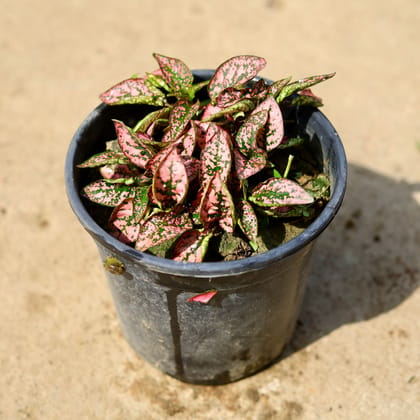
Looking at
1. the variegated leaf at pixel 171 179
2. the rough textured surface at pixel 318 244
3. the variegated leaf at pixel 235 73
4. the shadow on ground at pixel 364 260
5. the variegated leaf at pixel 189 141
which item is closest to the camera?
the variegated leaf at pixel 171 179

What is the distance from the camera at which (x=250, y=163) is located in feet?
4.55

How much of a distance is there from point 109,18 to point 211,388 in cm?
232

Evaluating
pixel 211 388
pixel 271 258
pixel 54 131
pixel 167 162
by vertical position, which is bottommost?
pixel 211 388

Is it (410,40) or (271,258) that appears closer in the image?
(271,258)

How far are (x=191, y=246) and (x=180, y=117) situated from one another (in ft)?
1.19

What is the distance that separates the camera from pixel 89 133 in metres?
1.63

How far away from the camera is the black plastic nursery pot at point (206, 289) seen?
4.34 feet

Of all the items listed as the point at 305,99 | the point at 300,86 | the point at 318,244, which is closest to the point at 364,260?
the point at 318,244

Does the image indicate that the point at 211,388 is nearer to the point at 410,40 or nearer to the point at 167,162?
the point at 167,162

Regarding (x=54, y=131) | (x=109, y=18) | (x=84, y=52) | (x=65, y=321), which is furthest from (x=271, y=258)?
(x=109, y=18)

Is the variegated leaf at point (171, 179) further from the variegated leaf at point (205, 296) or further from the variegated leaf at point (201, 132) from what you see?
the variegated leaf at point (205, 296)

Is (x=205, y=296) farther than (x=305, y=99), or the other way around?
(x=305, y=99)

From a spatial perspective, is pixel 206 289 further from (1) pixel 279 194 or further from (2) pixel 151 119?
(2) pixel 151 119

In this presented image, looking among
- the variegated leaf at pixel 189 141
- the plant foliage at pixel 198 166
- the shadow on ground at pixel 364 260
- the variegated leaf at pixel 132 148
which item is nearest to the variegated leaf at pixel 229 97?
the plant foliage at pixel 198 166
